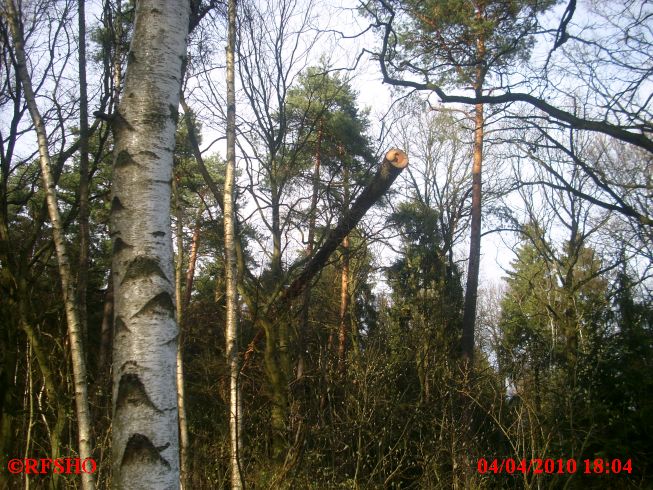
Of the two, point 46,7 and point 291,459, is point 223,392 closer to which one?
point 291,459

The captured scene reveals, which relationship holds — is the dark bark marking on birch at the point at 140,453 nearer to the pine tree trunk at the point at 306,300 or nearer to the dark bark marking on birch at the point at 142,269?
the dark bark marking on birch at the point at 142,269

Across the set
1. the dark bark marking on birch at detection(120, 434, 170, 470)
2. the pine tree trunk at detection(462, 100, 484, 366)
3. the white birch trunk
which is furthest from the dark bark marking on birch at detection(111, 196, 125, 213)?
the pine tree trunk at detection(462, 100, 484, 366)

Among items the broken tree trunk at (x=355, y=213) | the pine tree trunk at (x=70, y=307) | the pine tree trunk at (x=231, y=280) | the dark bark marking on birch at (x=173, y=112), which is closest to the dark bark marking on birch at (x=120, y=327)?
the dark bark marking on birch at (x=173, y=112)

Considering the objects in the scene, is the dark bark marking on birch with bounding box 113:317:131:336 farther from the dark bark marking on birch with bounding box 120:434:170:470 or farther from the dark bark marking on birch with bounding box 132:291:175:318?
the dark bark marking on birch with bounding box 120:434:170:470

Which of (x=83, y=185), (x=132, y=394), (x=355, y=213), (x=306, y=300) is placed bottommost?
(x=132, y=394)

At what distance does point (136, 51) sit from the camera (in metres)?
1.72

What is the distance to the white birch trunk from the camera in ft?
4.52

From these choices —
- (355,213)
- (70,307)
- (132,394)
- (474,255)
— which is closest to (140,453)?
(132,394)

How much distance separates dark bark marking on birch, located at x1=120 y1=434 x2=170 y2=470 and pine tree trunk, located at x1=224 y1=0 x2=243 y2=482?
3381 mm

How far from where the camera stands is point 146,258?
150 centimetres

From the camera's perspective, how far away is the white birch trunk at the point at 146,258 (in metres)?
1.38

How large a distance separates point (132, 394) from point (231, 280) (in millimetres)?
4217

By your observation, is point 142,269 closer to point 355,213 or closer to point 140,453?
point 140,453
